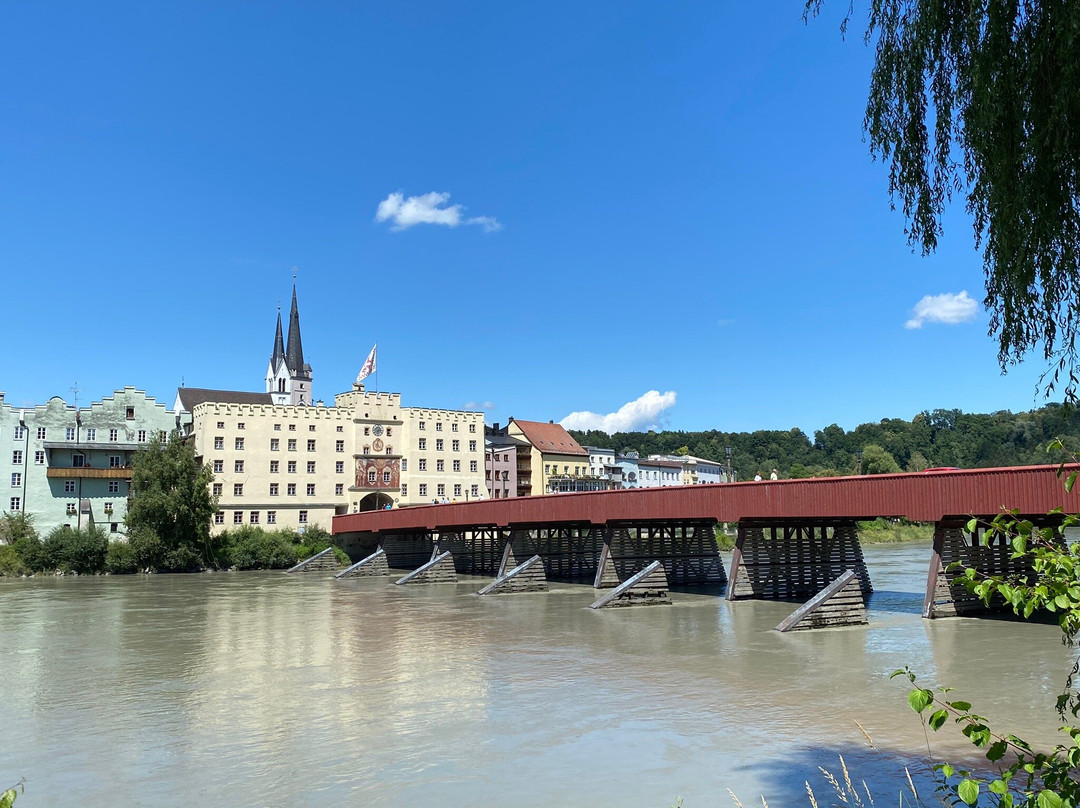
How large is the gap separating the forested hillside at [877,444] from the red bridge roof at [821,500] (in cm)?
8558

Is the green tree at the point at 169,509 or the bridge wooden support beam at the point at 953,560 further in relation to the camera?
Answer: the green tree at the point at 169,509

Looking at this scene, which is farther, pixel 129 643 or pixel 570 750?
pixel 129 643

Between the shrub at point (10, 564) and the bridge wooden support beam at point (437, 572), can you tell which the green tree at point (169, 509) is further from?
the bridge wooden support beam at point (437, 572)

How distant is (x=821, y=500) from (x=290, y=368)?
90.4 m

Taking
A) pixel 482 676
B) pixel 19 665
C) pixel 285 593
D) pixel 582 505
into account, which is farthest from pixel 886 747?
pixel 285 593

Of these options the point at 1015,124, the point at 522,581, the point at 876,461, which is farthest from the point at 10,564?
the point at 876,461

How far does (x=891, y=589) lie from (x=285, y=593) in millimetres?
28108

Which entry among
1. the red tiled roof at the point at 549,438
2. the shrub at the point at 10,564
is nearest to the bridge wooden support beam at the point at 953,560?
the shrub at the point at 10,564

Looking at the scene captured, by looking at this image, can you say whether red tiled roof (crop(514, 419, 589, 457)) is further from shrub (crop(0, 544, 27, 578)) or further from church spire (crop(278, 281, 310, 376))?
shrub (crop(0, 544, 27, 578))

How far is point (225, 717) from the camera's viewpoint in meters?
16.1

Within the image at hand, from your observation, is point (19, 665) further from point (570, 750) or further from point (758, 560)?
point (758, 560)

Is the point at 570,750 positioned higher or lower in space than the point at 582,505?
lower

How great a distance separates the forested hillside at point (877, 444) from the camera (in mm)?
122312

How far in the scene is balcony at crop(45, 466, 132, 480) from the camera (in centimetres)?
6144
